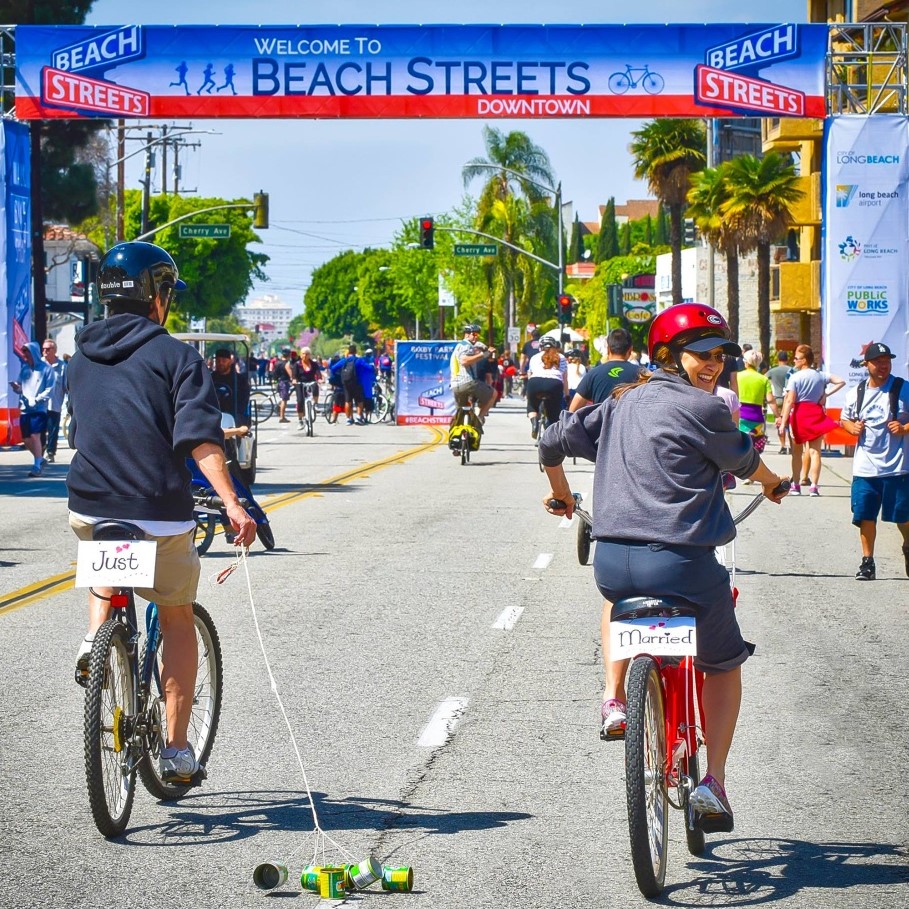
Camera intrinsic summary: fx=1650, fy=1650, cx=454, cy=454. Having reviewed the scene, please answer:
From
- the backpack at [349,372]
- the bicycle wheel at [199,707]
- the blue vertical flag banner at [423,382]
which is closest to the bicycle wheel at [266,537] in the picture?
the bicycle wheel at [199,707]

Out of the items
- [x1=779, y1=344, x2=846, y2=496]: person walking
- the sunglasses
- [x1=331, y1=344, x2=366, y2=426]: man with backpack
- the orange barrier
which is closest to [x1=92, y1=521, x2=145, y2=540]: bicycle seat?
the sunglasses

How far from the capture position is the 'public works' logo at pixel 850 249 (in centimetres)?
2427

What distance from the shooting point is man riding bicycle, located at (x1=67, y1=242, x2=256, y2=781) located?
5.43m

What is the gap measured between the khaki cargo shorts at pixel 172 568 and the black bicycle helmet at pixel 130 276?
760 mm

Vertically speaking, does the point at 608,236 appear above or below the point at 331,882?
above

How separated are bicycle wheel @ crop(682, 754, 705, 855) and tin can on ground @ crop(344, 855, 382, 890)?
1.02 metres

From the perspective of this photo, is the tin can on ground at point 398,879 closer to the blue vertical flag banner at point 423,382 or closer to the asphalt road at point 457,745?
the asphalt road at point 457,745

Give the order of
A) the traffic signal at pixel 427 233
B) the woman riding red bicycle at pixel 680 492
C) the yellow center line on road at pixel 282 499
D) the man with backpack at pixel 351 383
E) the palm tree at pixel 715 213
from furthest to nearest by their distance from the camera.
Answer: the traffic signal at pixel 427 233, the palm tree at pixel 715 213, the man with backpack at pixel 351 383, the yellow center line on road at pixel 282 499, the woman riding red bicycle at pixel 680 492

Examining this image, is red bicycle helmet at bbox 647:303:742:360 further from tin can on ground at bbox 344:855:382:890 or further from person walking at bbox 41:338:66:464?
person walking at bbox 41:338:66:464

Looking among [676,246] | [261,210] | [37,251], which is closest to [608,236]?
[676,246]

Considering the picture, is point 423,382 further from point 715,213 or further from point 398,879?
point 398,879

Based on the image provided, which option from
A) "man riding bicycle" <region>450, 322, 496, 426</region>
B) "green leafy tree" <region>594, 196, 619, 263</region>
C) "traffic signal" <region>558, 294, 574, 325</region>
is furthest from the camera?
"green leafy tree" <region>594, 196, 619, 263</region>

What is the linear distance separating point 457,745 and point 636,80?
62.7ft

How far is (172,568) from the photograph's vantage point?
5.60 meters
